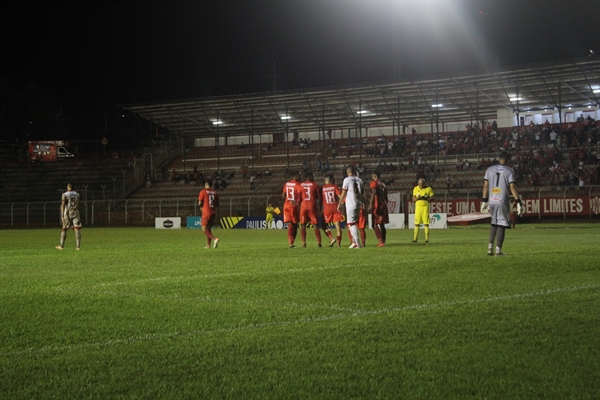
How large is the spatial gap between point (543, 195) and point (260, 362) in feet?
130

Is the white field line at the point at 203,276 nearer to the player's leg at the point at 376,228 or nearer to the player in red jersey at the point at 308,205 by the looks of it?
the player's leg at the point at 376,228

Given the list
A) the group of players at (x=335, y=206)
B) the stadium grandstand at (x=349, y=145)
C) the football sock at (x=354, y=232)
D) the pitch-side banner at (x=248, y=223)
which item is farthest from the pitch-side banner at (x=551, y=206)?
the football sock at (x=354, y=232)

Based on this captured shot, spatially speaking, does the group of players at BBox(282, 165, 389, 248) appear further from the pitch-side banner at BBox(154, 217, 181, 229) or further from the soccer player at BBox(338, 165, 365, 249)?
the pitch-side banner at BBox(154, 217, 181, 229)

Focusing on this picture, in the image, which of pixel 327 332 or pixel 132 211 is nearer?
pixel 327 332

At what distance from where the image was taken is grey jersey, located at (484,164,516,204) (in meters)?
14.5

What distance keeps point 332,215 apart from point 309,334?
46.7ft

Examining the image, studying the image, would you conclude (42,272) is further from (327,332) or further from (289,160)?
(289,160)

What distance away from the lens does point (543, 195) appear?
140 feet

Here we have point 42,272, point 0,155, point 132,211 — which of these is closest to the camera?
point 42,272

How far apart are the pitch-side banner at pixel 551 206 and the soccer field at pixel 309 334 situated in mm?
31467

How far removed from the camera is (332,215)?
20891 mm

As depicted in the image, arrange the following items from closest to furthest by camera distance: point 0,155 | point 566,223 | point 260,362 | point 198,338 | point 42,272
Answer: point 260,362
point 198,338
point 42,272
point 566,223
point 0,155

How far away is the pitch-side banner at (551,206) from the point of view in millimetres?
41531

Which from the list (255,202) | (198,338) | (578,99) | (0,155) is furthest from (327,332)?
(0,155)
